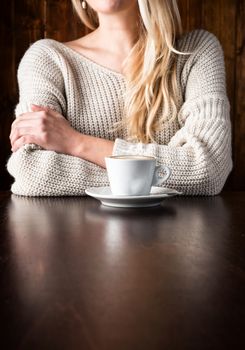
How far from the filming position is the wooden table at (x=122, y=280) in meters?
0.35

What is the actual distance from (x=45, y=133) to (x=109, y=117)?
285 millimetres

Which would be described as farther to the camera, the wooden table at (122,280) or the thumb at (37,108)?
the thumb at (37,108)

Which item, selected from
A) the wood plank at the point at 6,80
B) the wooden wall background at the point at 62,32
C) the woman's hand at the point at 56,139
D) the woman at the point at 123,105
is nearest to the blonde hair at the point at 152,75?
the woman at the point at 123,105

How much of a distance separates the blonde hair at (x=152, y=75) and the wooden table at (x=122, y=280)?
Result: 0.60 m

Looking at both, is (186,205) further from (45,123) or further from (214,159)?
(45,123)

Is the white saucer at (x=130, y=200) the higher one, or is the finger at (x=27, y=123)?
the finger at (x=27, y=123)

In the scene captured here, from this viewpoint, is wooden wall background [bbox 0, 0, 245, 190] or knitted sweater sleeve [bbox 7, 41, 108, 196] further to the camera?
wooden wall background [bbox 0, 0, 245, 190]

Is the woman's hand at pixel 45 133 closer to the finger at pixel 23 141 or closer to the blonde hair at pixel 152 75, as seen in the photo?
the finger at pixel 23 141

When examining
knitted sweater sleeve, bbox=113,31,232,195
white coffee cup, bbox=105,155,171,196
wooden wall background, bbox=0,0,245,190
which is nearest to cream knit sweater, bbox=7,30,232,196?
knitted sweater sleeve, bbox=113,31,232,195

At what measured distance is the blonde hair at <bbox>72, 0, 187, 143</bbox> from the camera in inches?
54.3

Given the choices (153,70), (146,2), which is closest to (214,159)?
(153,70)

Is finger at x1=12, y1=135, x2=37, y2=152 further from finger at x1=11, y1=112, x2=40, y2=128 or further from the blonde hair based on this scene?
the blonde hair

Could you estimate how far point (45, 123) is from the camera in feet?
3.88

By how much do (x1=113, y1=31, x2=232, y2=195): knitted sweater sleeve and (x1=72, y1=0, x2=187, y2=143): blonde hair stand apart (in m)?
0.05
